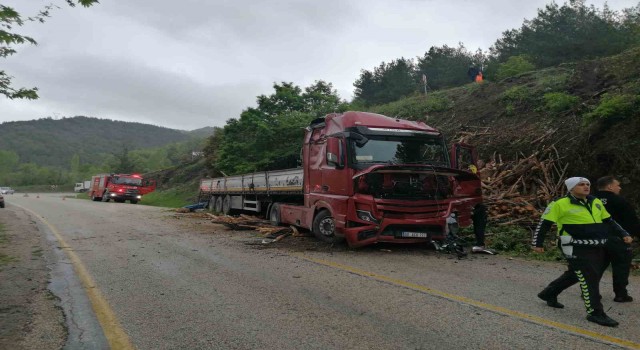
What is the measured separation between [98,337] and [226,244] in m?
6.40

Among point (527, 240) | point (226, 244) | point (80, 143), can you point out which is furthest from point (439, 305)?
point (80, 143)

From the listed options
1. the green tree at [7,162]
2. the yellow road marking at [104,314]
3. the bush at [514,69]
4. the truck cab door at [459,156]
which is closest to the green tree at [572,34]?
the bush at [514,69]

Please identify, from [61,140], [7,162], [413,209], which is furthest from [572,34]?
[61,140]

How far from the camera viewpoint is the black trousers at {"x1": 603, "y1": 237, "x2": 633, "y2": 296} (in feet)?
16.3

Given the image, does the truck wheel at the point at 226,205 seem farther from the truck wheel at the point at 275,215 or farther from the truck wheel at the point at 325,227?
the truck wheel at the point at 325,227

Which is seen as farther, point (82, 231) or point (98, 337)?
point (82, 231)

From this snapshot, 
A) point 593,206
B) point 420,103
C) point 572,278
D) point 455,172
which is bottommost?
point 572,278

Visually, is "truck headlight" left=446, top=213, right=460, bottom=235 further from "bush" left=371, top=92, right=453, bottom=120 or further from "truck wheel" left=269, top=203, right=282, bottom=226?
"bush" left=371, top=92, right=453, bottom=120

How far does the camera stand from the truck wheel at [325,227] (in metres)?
9.87

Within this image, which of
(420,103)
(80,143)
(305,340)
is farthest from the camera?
(80,143)

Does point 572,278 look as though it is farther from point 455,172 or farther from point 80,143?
point 80,143

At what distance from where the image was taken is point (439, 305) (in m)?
5.11

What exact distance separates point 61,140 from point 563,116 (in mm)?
194922

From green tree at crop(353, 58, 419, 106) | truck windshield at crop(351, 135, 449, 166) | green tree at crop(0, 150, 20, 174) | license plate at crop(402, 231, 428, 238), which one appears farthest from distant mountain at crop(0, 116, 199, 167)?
license plate at crop(402, 231, 428, 238)
